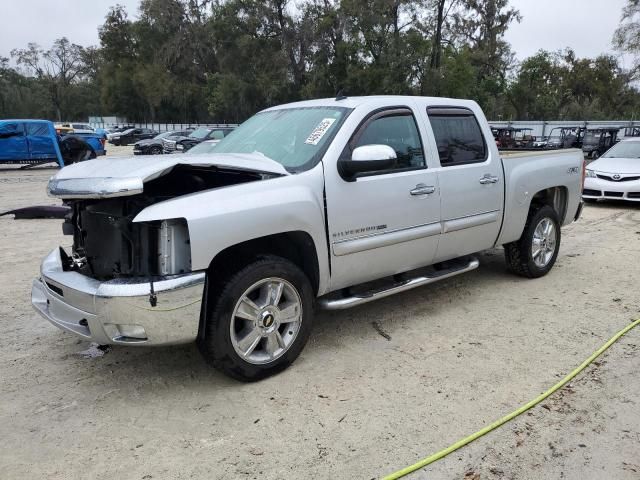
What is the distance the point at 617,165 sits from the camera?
10742mm

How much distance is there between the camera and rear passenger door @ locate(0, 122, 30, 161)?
1867cm

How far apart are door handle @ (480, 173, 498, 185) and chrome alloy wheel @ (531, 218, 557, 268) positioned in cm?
100

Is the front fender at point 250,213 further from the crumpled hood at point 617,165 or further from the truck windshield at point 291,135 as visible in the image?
the crumpled hood at point 617,165

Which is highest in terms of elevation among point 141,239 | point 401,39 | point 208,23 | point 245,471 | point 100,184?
point 208,23

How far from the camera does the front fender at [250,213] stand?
2.99 m

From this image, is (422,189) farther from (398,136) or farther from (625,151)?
(625,151)

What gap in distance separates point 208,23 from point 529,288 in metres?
54.0

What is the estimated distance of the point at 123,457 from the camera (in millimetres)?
2730

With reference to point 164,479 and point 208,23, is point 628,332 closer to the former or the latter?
point 164,479

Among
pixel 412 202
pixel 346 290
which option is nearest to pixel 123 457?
pixel 346 290

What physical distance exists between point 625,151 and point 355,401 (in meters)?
10.8

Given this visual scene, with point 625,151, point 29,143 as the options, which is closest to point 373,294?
point 625,151

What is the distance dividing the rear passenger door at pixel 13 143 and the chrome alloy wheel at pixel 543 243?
18.8 m

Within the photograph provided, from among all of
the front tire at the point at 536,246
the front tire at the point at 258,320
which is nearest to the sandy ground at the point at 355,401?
the front tire at the point at 258,320
